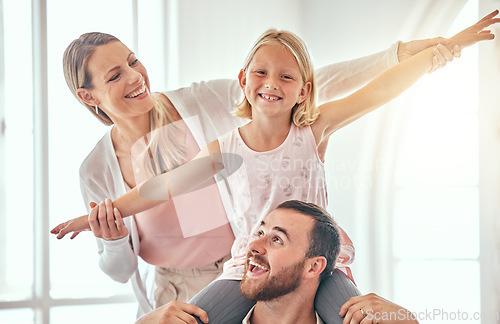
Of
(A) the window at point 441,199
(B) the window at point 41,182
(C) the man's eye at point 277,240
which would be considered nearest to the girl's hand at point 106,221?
(B) the window at point 41,182

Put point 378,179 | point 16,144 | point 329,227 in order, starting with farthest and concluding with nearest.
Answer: point 16,144 → point 378,179 → point 329,227

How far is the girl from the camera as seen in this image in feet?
3.50

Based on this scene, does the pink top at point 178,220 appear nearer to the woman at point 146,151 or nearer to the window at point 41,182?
the woman at point 146,151

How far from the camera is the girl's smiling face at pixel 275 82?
1.05 m

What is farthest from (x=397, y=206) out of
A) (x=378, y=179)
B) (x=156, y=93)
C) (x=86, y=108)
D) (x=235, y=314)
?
(x=86, y=108)

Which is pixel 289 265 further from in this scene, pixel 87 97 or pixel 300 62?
pixel 87 97

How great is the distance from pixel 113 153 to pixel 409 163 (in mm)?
649

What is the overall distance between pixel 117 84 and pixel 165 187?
0.24m

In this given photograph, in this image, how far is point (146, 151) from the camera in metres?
1.23

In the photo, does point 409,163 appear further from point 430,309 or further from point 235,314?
point 235,314

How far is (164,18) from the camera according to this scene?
124cm

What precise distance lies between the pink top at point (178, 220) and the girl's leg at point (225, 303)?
0.12 m

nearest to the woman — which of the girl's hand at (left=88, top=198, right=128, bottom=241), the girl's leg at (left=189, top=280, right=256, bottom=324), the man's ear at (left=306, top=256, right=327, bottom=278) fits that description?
the girl's hand at (left=88, top=198, right=128, bottom=241)

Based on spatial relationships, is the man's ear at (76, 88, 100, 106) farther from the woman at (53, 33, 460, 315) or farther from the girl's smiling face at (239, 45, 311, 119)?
the girl's smiling face at (239, 45, 311, 119)
